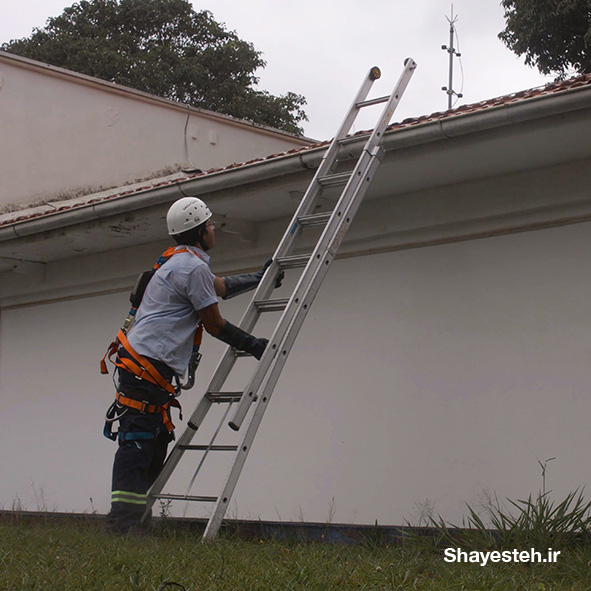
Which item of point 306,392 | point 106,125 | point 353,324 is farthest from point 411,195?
point 106,125

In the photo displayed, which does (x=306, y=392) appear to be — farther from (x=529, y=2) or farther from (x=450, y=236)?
(x=529, y=2)

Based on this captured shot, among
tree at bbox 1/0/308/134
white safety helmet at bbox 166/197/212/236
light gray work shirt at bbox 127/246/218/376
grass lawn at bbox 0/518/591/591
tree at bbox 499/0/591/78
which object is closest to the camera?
grass lawn at bbox 0/518/591/591

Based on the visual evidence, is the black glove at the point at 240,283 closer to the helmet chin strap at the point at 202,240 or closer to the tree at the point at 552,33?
the helmet chin strap at the point at 202,240

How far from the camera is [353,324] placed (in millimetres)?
7168

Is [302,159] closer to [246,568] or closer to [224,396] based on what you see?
[224,396]

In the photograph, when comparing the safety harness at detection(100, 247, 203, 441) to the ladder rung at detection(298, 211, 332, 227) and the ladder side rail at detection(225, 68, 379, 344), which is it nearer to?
the ladder side rail at detection(225, 68, 379, 344)

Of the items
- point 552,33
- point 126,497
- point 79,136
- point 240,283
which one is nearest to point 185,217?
point 240,283

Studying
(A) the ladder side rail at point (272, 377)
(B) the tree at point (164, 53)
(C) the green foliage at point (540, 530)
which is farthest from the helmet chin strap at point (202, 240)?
(B) the tree at point (164, 53)

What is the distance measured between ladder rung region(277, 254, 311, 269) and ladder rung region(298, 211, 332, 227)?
278 millimetres

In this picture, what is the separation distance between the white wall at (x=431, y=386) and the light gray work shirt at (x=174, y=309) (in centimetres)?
188

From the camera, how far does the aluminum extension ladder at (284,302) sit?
516 cm

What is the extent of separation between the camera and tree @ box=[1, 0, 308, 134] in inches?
1108

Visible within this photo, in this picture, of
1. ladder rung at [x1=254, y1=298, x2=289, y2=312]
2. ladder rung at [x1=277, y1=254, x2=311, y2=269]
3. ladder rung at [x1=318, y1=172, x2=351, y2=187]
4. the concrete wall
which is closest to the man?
ladder rung at [x1=254, y1=298, x2=289, y2=312]

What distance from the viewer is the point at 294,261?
232 inches
